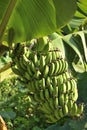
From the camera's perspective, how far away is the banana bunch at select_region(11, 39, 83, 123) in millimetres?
1697

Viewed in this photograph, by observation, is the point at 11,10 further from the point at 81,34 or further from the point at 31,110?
the point at 31,110

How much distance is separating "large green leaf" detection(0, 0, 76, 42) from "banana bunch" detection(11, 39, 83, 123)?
107mm

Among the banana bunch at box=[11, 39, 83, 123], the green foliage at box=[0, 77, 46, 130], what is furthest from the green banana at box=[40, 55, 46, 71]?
the green foliage at box=[0, 77, 46, 130]

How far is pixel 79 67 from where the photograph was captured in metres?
2.85

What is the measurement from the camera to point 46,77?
1.73m

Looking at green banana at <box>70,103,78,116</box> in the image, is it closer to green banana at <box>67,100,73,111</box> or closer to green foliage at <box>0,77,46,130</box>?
green banana at <box>67,100,73,111</box>

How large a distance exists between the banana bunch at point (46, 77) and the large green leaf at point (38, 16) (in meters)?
0.11

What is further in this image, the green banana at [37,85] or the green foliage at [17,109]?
the green foliage at [17,109]

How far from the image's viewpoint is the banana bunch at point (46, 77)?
1.70 m

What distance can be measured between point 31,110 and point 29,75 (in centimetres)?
211

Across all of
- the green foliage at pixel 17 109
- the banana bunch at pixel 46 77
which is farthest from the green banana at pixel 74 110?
the green foliage at pixel 17 109

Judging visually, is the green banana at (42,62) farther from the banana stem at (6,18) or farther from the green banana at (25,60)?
the banana stem at (6,18)

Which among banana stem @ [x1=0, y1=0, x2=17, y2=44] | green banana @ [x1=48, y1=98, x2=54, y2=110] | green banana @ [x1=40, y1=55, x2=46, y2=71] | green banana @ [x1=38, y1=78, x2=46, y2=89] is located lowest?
green banana @ [x1=48, y1=98, x2=54, y2=110]

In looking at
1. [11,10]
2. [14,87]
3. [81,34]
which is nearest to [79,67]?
[81,34]
